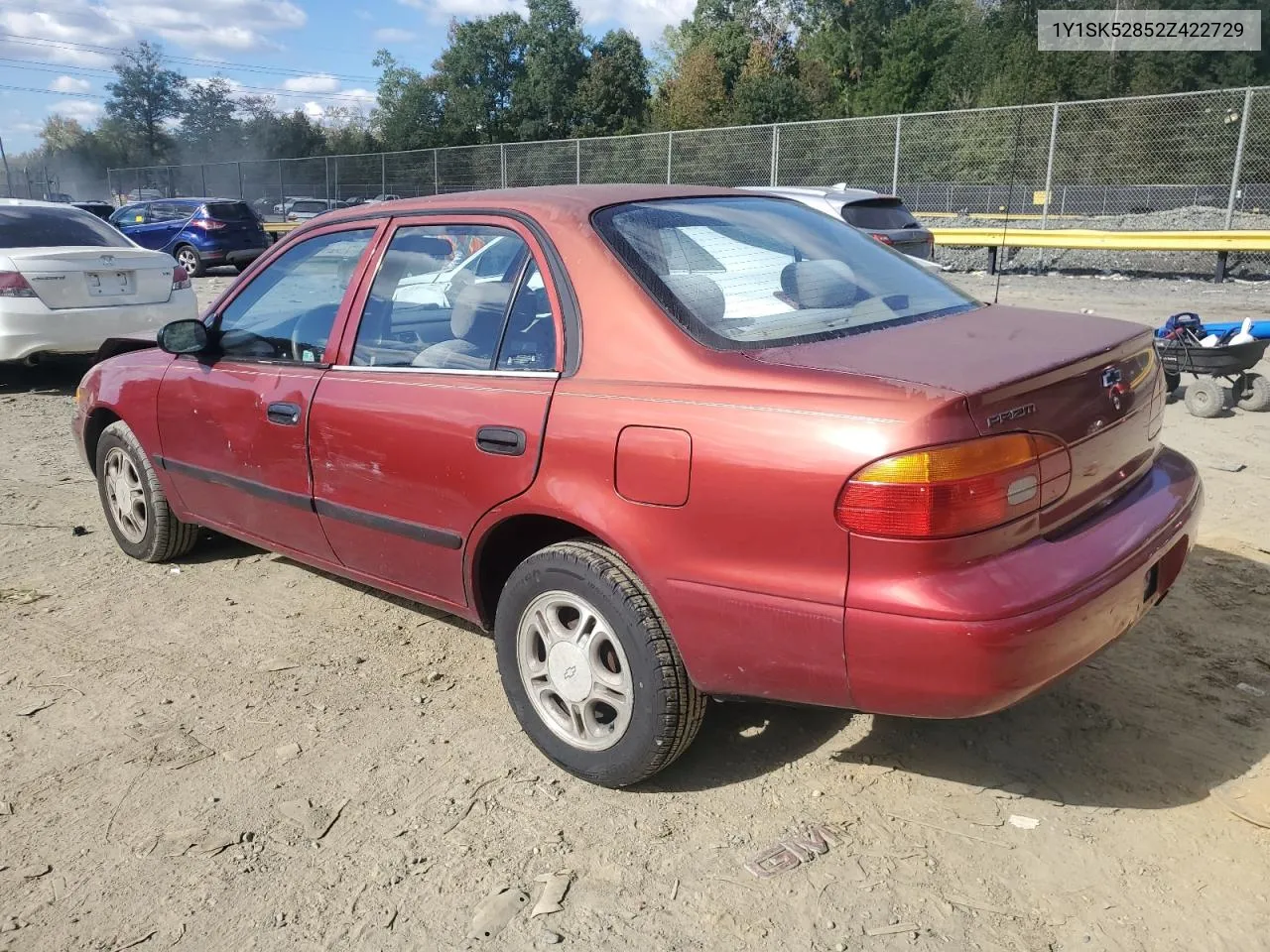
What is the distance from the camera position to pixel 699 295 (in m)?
2.77

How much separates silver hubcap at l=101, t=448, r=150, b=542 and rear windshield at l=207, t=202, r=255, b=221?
54.0ft

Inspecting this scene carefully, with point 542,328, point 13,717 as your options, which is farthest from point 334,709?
point 542,328

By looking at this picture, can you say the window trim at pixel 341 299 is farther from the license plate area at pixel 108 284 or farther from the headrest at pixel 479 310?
the license plate area at pixel 108 284

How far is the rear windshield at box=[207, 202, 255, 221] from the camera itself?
A: 19.5 m

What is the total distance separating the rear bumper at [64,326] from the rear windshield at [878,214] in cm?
708

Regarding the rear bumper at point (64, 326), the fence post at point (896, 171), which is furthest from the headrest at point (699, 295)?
the fence post at point (896, 171)

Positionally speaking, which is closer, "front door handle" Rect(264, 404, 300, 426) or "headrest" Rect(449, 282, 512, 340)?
"headrest" Rect(449, 282, 512, 340)

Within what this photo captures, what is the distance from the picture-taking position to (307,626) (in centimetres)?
400

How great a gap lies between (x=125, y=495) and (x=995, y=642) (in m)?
4.08

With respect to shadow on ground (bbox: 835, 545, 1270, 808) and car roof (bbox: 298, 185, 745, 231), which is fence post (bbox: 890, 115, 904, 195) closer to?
car roof (bbox: 298, 185, 745, 231)

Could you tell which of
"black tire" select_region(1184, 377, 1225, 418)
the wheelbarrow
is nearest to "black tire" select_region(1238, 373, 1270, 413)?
the wheelbarrow

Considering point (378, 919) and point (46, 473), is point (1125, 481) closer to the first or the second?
point (378, 919)

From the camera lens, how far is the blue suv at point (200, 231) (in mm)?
19406

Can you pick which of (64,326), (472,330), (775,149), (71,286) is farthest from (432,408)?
A: (775,149)
